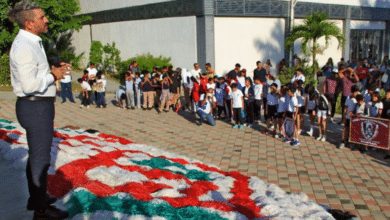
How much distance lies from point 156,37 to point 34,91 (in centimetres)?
2079

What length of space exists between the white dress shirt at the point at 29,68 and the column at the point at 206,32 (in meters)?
17.0

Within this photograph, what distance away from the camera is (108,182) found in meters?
5.22

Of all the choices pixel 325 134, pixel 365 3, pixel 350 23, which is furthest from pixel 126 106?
pixel 365 3

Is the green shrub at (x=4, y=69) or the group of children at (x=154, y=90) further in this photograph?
the green shrub at (x=4, y=69)

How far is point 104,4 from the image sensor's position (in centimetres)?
2800

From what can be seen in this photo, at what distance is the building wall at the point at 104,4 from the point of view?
2483 centimetres

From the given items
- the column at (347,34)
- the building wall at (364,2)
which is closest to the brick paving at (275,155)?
the building wall at (364,2)

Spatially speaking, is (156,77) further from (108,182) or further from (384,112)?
(108,182)

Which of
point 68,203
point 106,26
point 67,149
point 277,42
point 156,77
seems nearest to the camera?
point 68,203

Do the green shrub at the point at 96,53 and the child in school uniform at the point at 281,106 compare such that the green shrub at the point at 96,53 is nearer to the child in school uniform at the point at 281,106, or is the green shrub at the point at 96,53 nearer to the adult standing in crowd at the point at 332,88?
the adult standing in crowd at the point at 332,88

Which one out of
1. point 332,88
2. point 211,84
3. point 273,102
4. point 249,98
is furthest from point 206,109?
point 332,88

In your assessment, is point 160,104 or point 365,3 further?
point 365,3

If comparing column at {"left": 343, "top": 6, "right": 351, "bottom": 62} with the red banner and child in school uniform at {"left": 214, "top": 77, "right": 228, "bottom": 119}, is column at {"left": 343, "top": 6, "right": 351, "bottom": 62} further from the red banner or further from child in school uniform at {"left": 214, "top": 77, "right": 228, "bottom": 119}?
the red banner

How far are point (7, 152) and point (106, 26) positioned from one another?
23389 millimetres
